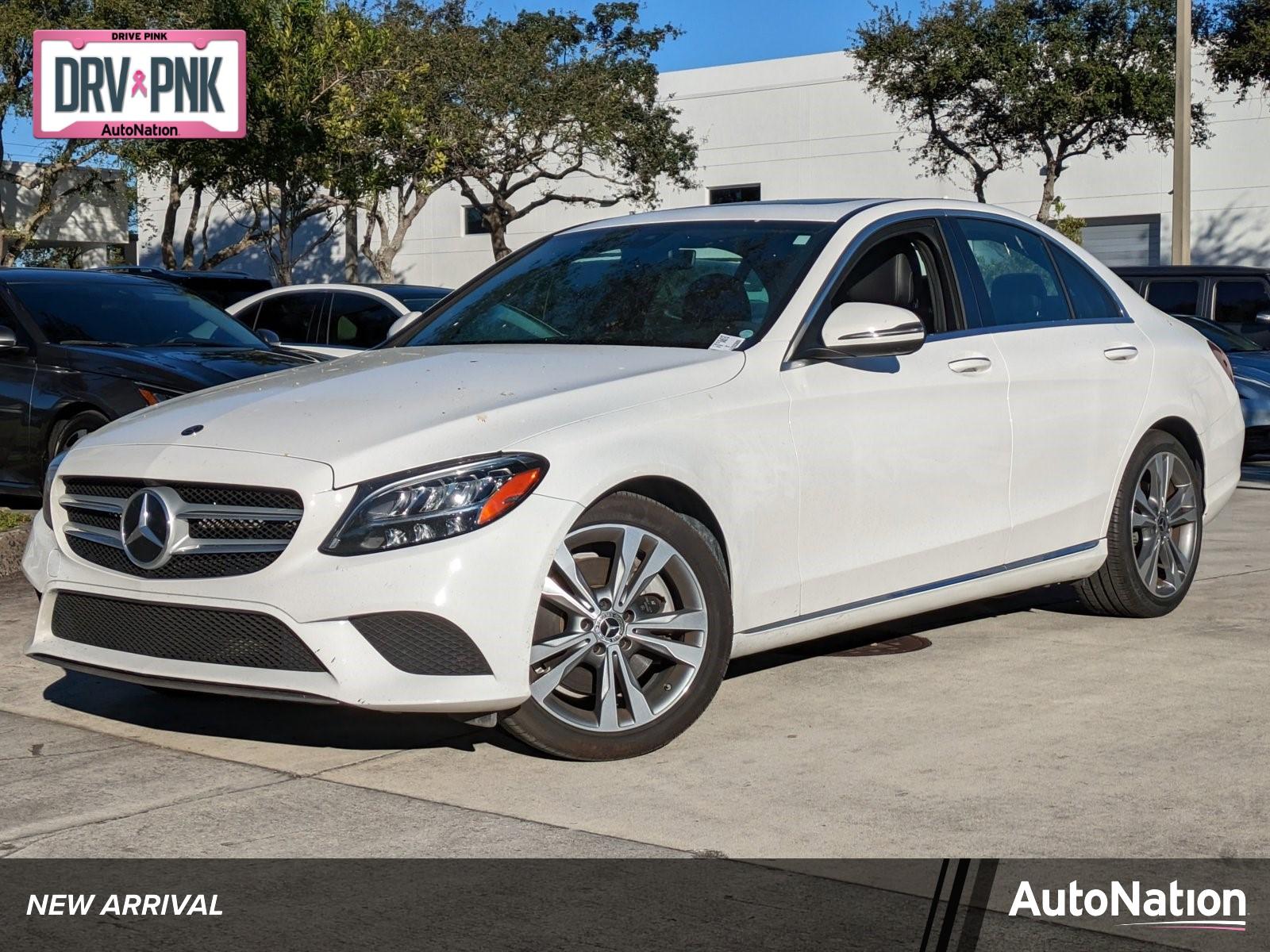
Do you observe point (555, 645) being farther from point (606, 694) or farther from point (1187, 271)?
point (1187, 271)

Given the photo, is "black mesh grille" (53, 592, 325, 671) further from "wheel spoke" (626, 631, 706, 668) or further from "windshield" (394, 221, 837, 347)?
"windshield" (394, 221, 837, 347)

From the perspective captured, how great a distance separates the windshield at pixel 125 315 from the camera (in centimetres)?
1027

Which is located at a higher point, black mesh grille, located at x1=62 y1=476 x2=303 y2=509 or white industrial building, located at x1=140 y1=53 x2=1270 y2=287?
white industrial building, located at x1=140 y1=53 x2=1270 y2=287

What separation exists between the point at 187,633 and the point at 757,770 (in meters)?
1.62

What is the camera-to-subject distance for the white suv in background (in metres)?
14.7

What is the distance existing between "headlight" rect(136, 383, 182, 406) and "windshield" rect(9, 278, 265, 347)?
0.70 metres

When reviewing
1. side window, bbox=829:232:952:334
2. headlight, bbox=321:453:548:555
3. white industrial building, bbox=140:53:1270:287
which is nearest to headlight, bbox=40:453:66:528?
headlight, bbox=321:453:548:555

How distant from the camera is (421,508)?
443 centimetres

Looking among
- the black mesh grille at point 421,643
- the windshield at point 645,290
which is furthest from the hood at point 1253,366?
the black mesh grille at point 421,643

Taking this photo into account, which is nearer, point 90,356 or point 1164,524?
point 1164,524

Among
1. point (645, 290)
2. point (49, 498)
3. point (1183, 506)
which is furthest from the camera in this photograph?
point (1183, 506)

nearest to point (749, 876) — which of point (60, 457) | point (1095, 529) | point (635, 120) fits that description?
point (60, 457)

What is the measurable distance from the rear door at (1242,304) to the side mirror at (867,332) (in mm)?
10196

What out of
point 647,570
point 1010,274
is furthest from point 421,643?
point 1010,274
